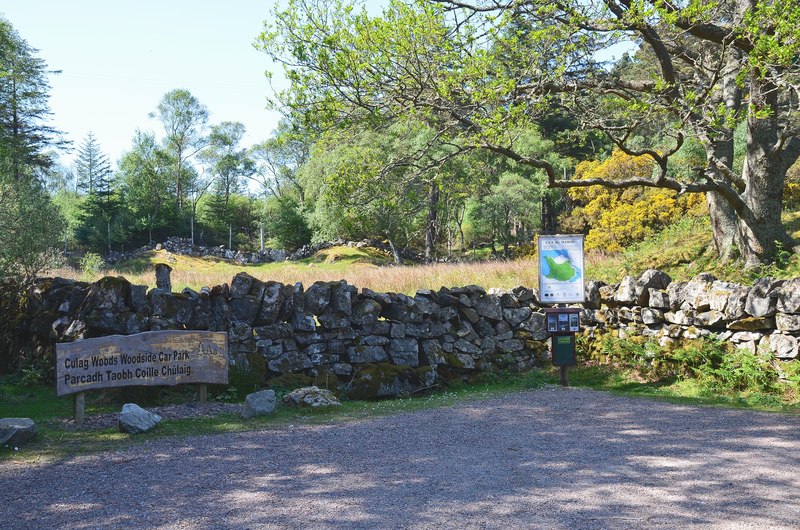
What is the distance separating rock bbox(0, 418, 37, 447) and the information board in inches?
307

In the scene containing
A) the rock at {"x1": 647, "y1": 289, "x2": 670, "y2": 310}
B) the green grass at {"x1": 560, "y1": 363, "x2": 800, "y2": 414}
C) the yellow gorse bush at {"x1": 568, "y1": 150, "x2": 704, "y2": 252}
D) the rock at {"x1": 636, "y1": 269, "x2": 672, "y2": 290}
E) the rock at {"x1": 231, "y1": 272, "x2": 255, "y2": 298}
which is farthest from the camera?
the yellow gorse bush at {"x1": 568, "y1": 150, "x2": 704, "y2": 252}

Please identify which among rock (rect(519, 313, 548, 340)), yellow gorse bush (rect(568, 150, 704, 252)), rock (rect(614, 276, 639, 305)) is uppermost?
yellow gorse bush (rect(568, 150, 704, 252))

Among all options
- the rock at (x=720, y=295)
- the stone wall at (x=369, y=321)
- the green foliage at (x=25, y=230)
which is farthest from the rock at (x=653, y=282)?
the green foliage at (x=25, y=230)

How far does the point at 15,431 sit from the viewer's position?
6762mm

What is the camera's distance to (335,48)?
13844mm

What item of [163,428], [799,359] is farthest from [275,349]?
[799,359]

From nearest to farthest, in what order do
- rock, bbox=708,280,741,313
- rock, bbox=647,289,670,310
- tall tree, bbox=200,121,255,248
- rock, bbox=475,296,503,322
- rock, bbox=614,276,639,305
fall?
1. rock, bbox=708,280,741,313
2. rock, bbox=647,289,670,310
3. rock, bbox=614,276,639,305
4. rock, bbox=475,296,503,322
5. tall tree, bbox=200,121,255,248

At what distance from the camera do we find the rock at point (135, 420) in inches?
289

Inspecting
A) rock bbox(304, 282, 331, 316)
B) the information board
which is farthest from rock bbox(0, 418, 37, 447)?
the information board

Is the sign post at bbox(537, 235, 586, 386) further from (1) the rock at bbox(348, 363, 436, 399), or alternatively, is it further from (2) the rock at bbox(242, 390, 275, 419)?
(2) the rock at bbox(242, 390, 275, 419)

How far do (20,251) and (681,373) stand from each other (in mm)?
12550

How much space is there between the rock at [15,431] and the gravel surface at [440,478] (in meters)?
0.65

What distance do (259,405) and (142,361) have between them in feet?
5.24

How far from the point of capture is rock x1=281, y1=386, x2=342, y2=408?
8.75 m
